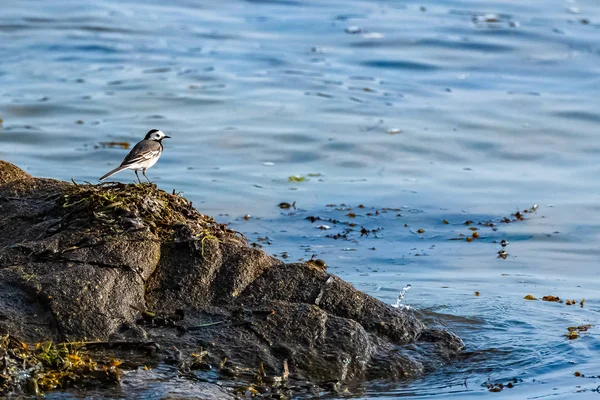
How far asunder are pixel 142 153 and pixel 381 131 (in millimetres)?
8933

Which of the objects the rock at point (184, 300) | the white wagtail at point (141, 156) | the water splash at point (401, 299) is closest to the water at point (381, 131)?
the water splash at point (401, 299)

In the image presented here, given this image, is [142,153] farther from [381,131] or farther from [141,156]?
[381,131]

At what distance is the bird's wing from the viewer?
27.7 feet

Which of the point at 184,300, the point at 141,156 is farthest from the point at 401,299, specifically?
the point at 184,300

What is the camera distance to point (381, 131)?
16938 mm

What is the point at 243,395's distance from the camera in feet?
18.6

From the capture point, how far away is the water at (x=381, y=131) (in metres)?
9.16

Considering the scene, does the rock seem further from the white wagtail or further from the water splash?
the white wagtail

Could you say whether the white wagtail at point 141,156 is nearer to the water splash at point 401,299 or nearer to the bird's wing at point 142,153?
the bird's wing at point 142,153

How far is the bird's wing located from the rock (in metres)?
1.89

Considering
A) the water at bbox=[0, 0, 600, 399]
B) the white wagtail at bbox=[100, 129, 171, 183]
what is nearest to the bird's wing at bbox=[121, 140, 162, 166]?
the white wagtail at bbox=[100, 129, 171, 183]

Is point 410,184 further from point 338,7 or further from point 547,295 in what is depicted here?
point 338,7

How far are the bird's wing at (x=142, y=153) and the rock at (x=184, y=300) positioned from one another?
1890 mm

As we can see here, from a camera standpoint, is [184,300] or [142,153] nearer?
[184,300]
